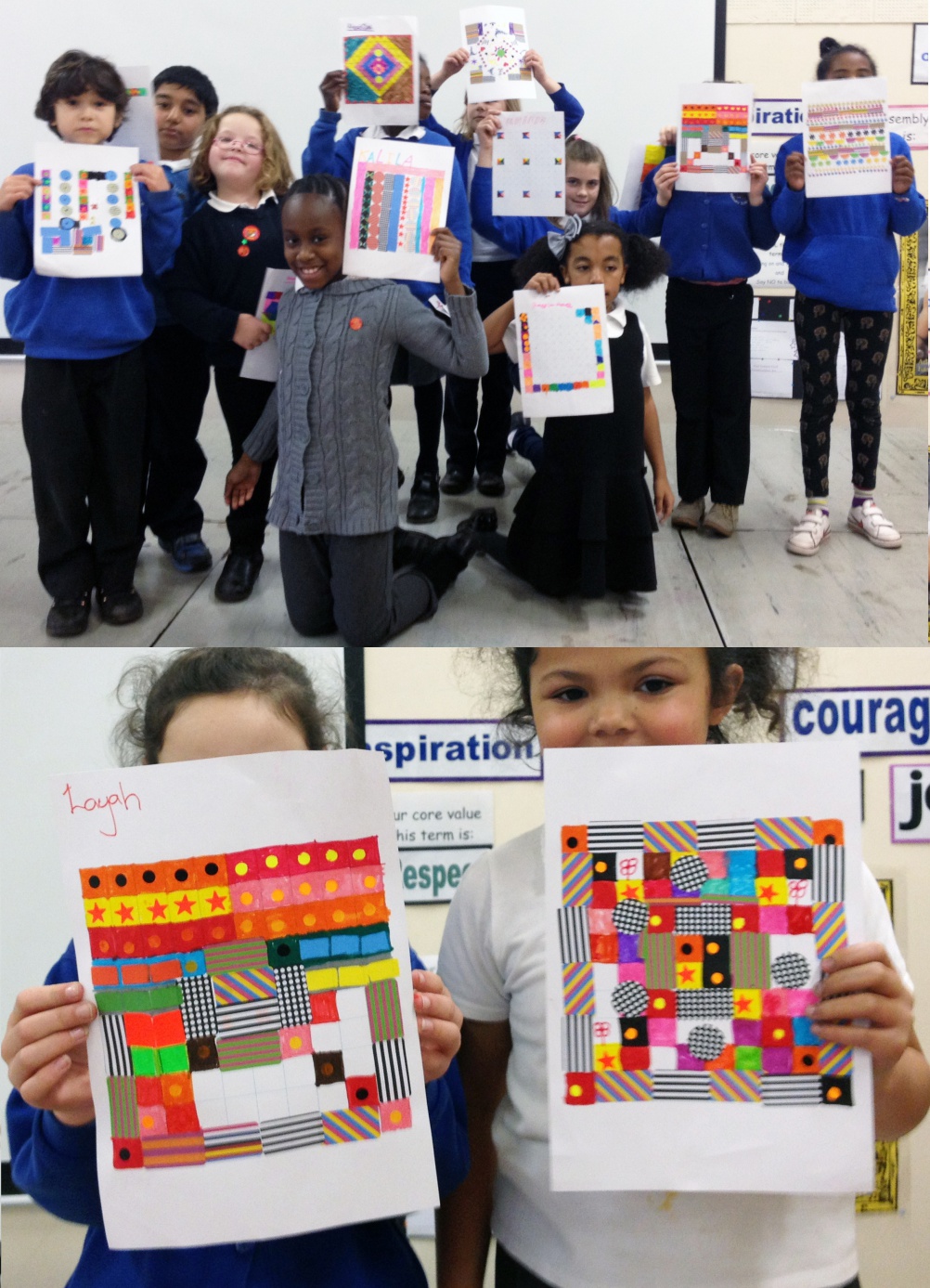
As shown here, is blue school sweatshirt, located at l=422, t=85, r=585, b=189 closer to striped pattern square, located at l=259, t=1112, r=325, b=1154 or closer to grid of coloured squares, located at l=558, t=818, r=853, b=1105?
grid of coloured squares, located at l=558, t=818, r=853, b=1105

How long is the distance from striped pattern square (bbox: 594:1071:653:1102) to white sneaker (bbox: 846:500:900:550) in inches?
90.6

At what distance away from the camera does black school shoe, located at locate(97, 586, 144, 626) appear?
8.67 ft

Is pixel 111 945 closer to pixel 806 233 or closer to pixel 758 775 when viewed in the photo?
pixel 758 775

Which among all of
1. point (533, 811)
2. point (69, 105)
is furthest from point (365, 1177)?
point (69, 105)

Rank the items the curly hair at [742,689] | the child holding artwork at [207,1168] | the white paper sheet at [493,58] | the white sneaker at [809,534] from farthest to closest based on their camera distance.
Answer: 1. the white sneaker at [809,534]
2. the white paper sheet at [493,58]
3. the curly hair at [742,689]
4. the child holding artwork at [207,1168]

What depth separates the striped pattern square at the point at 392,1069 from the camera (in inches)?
43.3

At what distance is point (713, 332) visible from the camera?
2.89m

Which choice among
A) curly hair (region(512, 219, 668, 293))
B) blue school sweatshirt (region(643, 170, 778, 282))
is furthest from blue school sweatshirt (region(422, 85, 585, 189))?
curly hair (region(512, 219, 668, 293))

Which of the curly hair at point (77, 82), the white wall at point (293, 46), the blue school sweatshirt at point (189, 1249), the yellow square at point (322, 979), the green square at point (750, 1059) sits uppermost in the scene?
the white wall at point (293, 46)

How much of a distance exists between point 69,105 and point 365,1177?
7.56ft

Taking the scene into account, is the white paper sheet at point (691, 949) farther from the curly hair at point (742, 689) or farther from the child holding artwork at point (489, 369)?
the child holding artwork at point (489, 369)

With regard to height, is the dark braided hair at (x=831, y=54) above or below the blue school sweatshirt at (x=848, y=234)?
above

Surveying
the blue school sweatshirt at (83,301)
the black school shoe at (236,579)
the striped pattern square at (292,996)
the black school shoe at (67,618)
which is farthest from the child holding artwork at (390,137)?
the striped pattern square at (292,996)

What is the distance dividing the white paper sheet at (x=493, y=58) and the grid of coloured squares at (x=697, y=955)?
228 cm
